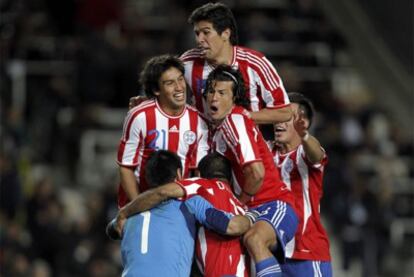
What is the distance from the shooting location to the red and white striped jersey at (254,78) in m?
9.47

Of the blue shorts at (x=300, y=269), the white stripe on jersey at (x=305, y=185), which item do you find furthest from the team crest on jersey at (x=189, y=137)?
the blue shorts at (x=300, y=269)

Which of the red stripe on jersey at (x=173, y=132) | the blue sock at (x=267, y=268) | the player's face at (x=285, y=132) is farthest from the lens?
the player's face at (x=285, y=132)

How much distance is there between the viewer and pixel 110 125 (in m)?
18.8

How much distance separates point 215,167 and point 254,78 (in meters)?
0.74

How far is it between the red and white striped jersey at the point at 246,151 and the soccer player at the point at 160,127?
18 cm

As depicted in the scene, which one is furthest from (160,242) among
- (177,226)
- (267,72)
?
(267,72)

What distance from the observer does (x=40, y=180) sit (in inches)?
678

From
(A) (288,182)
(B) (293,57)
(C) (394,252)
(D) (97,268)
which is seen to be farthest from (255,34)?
(A) (288,182)

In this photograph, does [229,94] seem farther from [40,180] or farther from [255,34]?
[255,34]

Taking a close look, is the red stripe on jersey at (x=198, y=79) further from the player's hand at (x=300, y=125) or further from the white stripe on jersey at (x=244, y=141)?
the player's hand at (x=300, y=125)

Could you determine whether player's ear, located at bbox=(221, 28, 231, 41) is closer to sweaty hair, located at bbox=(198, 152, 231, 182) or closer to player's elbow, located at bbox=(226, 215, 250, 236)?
sweaty hair, located at bbox=(198, 152, 231, 182)

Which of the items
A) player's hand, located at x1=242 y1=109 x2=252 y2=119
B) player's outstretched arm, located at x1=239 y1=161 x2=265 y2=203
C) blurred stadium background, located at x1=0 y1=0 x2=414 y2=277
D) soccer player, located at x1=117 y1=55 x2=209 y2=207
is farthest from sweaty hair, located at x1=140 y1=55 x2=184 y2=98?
blurred stadium background, located at x1=0 y1=0 x2=414 y2=277

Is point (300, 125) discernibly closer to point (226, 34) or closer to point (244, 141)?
point (244, 141)

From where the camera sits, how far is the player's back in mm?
8688
